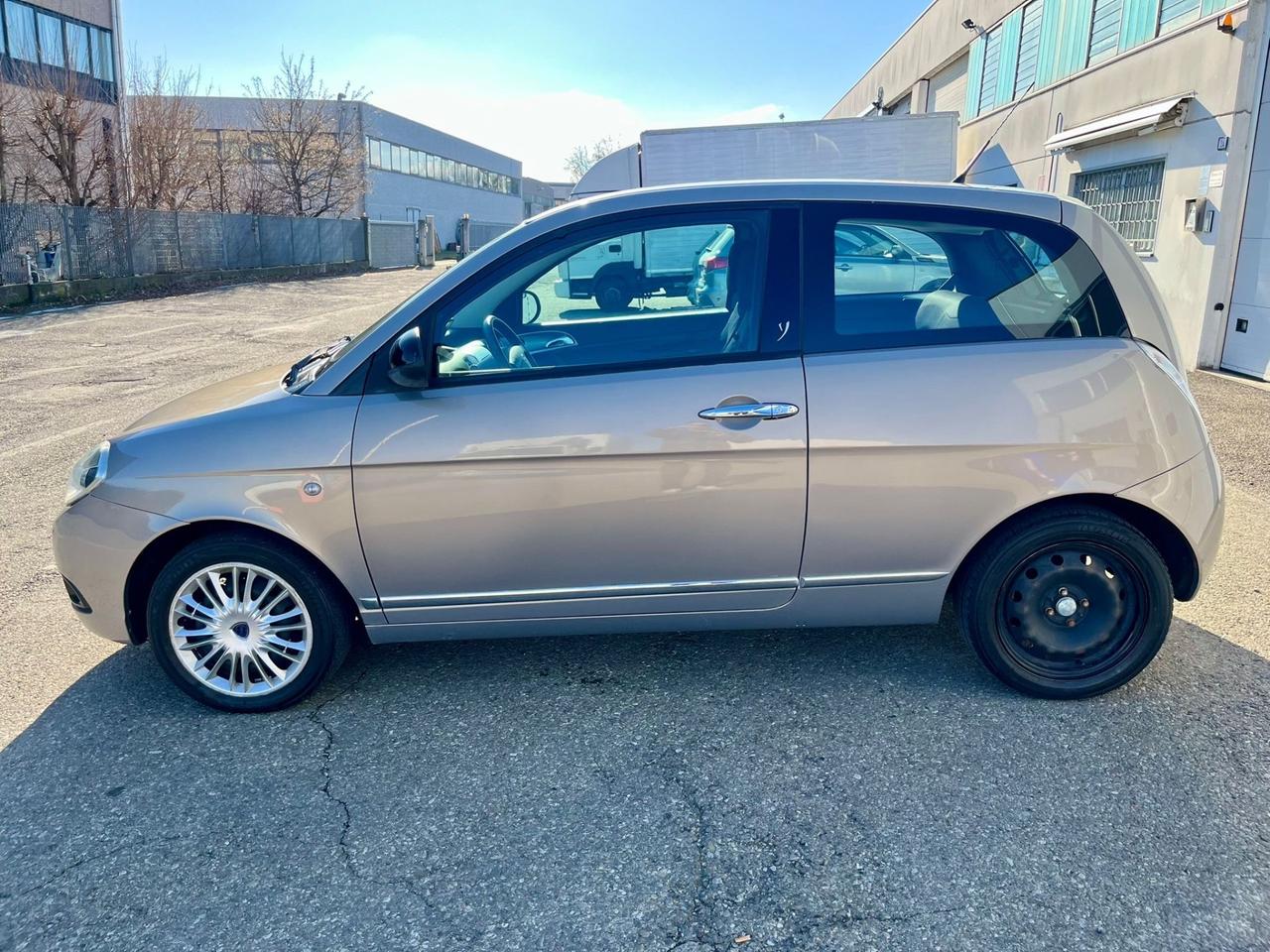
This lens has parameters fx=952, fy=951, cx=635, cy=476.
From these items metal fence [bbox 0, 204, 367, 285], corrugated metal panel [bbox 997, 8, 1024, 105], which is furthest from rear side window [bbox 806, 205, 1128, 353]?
metal fence [bbox 0, 204, 367, 285]

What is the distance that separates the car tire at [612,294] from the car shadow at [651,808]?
1425 mm

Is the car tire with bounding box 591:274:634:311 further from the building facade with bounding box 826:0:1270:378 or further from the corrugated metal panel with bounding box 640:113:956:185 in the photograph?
the corrugated metal panel with bounding box 640:113:956:185

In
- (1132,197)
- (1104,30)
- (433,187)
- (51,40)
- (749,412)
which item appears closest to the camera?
(749,412)

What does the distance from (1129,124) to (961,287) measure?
35.4 feet

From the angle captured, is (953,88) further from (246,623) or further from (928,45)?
(246,623)

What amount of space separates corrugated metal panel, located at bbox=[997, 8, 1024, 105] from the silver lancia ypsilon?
16.5m

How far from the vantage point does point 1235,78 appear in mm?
10266

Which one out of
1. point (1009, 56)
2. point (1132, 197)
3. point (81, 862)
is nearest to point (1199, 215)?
point (1132, 197)

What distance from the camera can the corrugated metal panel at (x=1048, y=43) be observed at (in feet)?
50.7

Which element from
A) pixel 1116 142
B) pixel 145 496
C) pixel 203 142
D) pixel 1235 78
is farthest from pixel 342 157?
pixel 145 496

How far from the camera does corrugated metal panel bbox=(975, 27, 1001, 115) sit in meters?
18.7

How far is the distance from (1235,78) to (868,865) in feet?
36.1

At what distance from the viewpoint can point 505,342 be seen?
3.50m

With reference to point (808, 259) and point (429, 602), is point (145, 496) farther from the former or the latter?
point (808, 259)
